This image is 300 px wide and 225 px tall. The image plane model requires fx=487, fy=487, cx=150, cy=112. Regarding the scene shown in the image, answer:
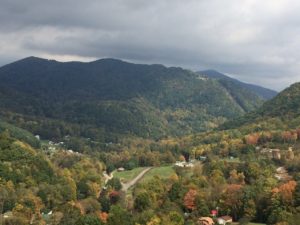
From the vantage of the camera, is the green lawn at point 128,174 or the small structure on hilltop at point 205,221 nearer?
the small structure on hilltop at point 205,221

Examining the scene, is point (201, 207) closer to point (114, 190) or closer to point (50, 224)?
point (50, 224)

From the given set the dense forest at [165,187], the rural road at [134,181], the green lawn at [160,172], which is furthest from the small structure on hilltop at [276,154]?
the rural road at [134,181]

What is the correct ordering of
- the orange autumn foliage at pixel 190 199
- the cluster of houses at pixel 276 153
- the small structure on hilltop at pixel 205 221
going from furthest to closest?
the cluster of houses at pixel 276 153
the orange autumn foliage at pixel 190 199
the small structure on hilltop at pixel 205 221

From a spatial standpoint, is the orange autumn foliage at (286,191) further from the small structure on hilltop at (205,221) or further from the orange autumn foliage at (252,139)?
the orange autumn foliage at (252,139)

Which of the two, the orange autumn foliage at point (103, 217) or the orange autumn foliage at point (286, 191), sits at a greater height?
the orange autumn foliage at point (286, 191)

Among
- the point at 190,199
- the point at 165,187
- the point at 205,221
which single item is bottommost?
the point at 165,187

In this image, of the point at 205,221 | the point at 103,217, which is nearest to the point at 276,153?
the point at 205,221

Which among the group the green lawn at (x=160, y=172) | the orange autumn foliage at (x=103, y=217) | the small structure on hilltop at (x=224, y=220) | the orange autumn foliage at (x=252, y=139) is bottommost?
the green lawn at (x=160, y=172)

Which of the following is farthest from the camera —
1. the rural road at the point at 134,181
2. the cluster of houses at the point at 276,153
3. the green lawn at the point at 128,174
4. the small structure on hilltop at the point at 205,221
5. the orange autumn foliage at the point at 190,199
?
the green lawn at the point at 128,174

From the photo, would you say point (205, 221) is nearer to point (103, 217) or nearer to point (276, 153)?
point (103, 217)

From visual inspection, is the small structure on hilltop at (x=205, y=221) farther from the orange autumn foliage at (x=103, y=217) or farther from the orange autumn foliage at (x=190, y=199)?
the orange autumn foliage at (x=103, y=217)
